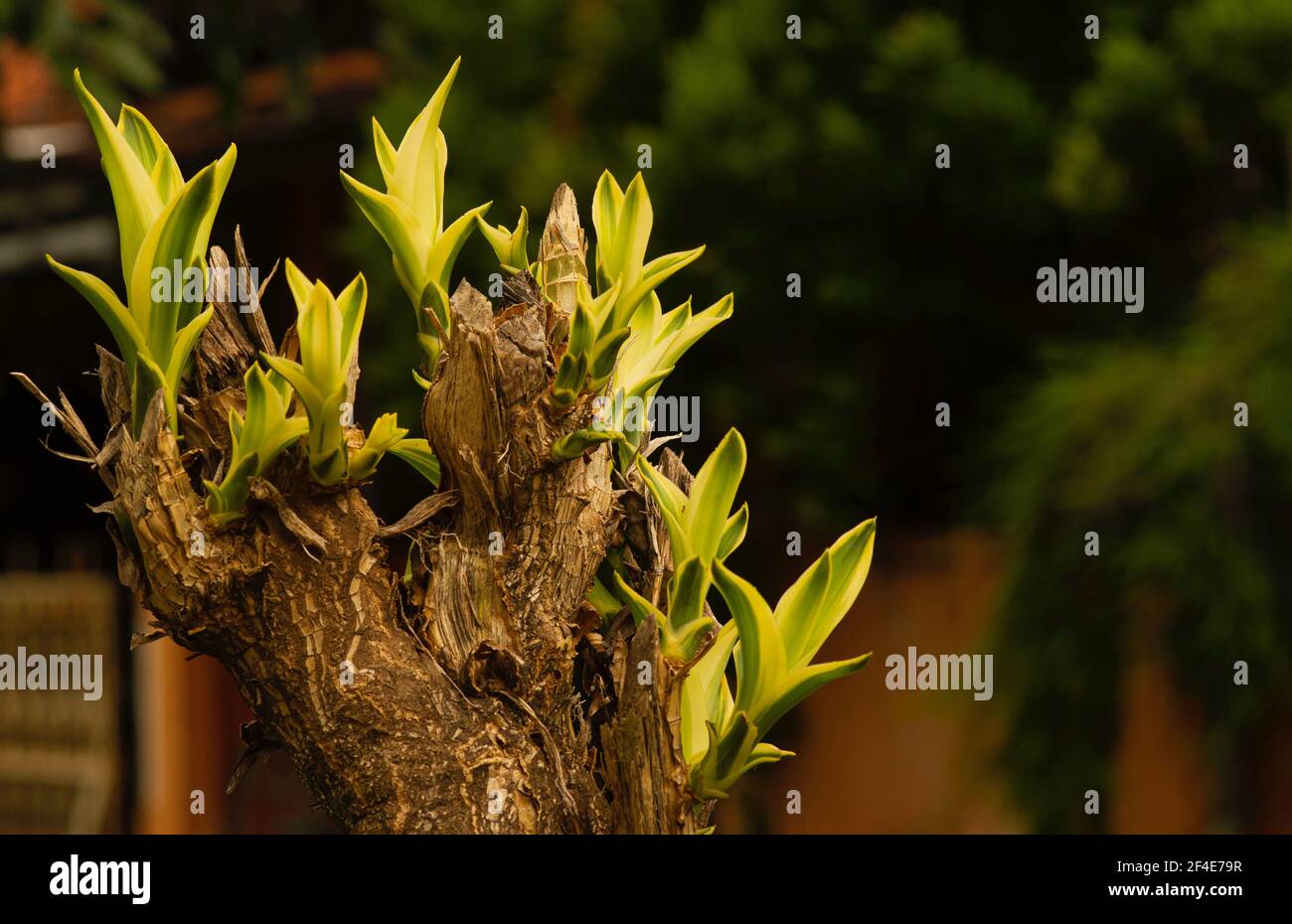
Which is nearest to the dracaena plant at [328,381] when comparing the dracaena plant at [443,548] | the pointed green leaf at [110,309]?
the dracaena plant at [443,548]

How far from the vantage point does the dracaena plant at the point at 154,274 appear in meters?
1.21

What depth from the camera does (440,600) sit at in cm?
129

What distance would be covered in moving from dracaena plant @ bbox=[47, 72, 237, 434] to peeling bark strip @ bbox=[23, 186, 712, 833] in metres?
0.04

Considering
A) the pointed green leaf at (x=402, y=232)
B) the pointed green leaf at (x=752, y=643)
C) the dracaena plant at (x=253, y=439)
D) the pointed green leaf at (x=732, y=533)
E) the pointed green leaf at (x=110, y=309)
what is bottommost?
the pointed green leaf at (x=752, y=643)

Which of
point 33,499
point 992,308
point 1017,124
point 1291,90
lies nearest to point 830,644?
point 992,308

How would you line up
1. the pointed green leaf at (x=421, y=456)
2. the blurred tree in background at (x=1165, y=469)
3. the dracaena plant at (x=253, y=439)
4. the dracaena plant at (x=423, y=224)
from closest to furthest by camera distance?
the dracaena plant at (x=253, y=439), the dracaena plant at (x=423, y=224), the pointed green leaf at (x=421, y=456), the blurred tree in background at (x=1165, y=469)

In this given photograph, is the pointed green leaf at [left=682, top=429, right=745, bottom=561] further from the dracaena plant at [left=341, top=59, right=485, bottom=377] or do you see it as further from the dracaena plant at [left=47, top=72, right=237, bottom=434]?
the dracaena plant at [left=47, top=72, right=237, bottom=434]

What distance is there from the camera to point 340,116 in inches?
255

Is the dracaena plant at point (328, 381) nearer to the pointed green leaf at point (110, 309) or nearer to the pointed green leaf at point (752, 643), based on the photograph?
the pointed green leaf at point (110, 309)

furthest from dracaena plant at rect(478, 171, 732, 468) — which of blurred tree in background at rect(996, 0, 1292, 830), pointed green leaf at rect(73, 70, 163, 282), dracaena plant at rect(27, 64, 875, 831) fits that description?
blurred tree in background at rect(996, 0, 1292, 830)

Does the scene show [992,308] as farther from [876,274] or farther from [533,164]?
[533,164]

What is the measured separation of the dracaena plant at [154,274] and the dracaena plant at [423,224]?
0.13 m

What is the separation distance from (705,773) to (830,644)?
4828mm

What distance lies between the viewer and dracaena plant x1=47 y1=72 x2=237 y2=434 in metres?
1.21
